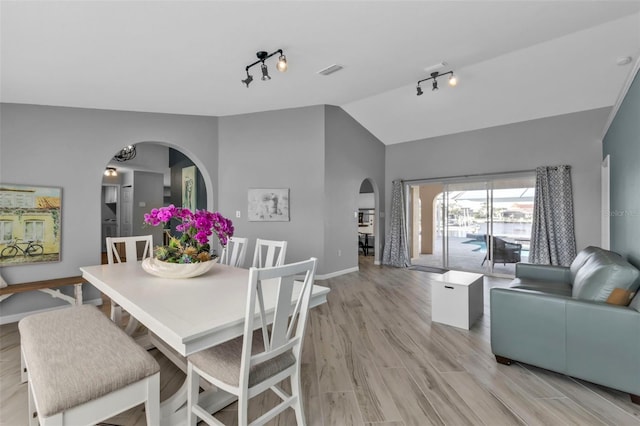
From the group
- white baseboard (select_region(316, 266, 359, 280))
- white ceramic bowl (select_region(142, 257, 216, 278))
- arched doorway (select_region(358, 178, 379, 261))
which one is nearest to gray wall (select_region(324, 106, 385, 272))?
white baseboard (select_region(316, 266, 359, 280))

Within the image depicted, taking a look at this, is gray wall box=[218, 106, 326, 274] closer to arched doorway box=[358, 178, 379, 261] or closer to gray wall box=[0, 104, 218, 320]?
gray wall box=[0, 104, 218, 320]

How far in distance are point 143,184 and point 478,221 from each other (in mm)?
8124

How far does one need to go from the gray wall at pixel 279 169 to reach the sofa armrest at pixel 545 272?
2.81m

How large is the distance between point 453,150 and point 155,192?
7514 millimetres

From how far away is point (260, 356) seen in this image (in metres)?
1.36

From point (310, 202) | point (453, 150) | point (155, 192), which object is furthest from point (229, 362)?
point (155, 192)

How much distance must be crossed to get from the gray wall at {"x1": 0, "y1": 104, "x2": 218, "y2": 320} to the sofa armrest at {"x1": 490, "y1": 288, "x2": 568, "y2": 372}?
179 inches

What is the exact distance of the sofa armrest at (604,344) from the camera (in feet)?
5.88

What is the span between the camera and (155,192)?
788cm

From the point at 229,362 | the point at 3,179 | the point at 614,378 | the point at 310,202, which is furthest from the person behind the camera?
the point at 310,202

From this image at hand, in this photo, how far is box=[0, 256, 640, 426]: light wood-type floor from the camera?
5.64 feet

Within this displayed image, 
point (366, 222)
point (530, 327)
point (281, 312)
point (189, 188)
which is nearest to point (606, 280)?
point (530, 327)

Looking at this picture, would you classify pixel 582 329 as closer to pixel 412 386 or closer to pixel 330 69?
pixel 412 386

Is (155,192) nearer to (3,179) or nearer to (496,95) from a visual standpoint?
(3,179)
